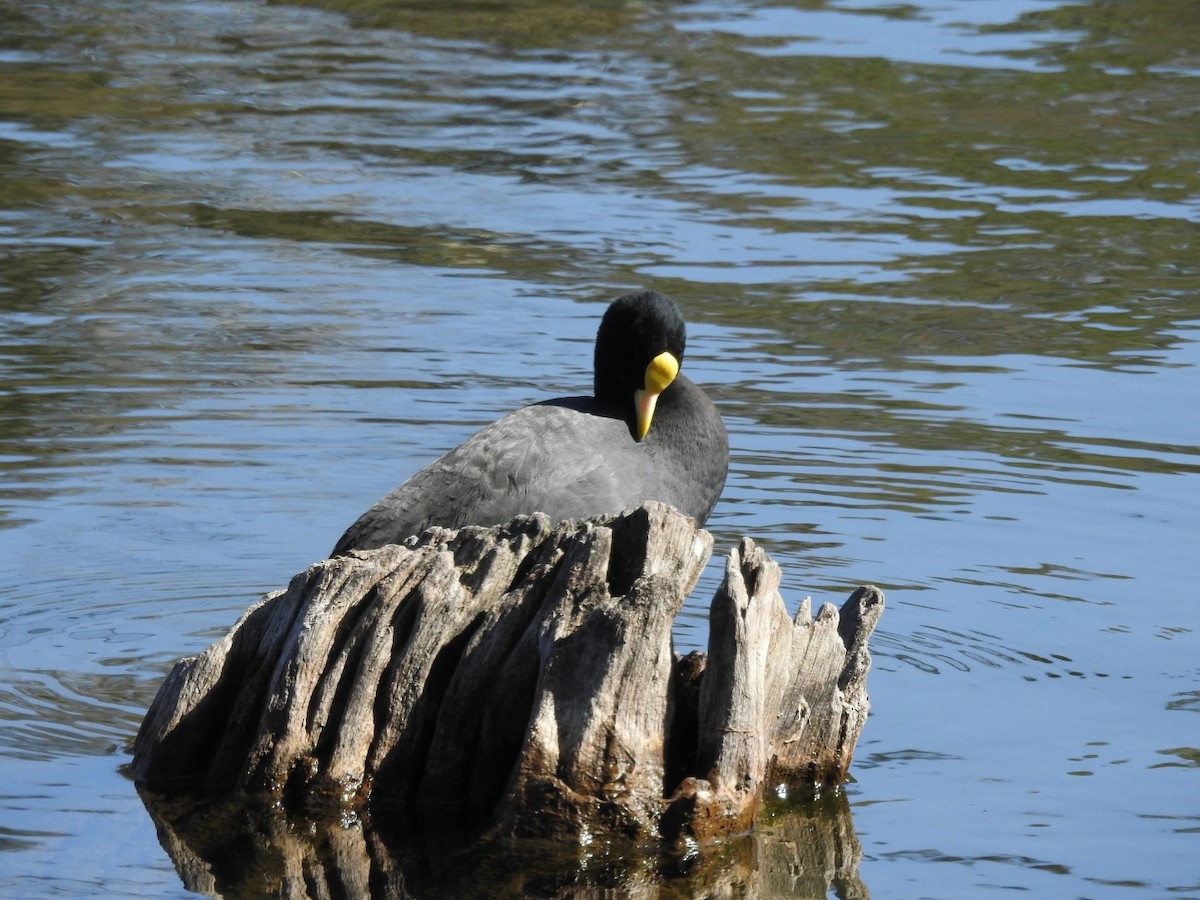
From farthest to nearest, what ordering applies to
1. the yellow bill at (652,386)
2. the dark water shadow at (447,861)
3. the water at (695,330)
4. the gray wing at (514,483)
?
the yellow bill at (652,386)
the gray wing at (514,483)
the water at (695,330)
the dark water shadow at (447,861)

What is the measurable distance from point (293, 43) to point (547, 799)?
44.9ft

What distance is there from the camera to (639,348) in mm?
7113

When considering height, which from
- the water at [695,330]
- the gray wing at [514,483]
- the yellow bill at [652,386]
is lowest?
the water at [695,330]

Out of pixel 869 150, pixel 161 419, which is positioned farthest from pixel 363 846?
pixel 869 150

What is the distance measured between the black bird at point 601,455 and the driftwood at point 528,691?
4.45 ft

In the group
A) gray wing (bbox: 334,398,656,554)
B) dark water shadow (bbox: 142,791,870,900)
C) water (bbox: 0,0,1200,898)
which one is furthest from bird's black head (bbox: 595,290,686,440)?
dark water shadow (bbox: 142,791,870,900)

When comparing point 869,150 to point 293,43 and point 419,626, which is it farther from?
point 419,626

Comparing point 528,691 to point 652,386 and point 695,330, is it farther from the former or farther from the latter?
point 695,330

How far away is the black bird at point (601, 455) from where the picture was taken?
21.4 ft

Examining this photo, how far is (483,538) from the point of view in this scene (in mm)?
5090

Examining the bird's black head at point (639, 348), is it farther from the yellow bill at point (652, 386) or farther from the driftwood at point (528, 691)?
the driftwood at point (528, 691)

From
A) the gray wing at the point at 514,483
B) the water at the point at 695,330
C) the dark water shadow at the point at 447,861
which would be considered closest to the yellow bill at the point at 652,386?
the gray wing at the point at 514,483

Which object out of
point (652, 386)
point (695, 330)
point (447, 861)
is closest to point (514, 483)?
point (652, 386)

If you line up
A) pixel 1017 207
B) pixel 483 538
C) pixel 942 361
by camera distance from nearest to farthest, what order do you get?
1. pixel 483 538
2. pixel 942 361
3. pixel 1017 207
